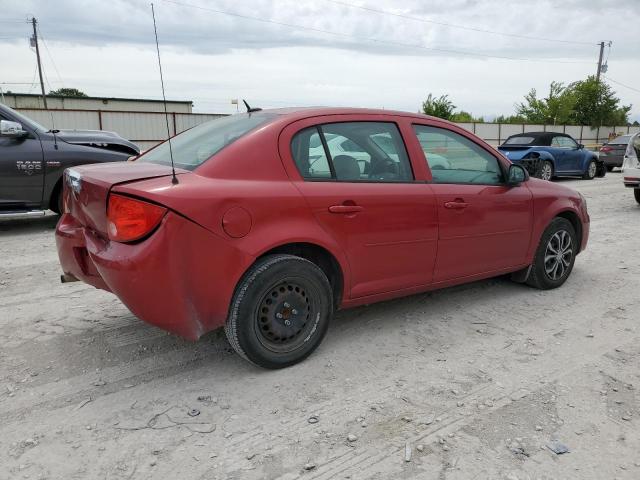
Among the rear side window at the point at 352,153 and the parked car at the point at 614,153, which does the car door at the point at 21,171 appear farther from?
the parked car at the point at 614,153

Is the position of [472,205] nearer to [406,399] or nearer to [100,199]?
[406,399]

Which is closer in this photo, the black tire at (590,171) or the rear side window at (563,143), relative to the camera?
the rear side window at (563,143)

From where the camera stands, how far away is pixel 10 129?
22.7ft

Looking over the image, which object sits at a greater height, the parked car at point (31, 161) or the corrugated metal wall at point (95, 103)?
the corrugated metal wall at point (95, 103)

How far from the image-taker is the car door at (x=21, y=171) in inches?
277

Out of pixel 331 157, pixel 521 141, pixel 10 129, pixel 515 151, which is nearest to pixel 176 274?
pixel 331 157

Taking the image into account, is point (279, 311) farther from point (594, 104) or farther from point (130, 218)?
point (594, 104)

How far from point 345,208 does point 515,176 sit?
70.4 inches

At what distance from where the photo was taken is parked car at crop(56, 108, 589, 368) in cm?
280

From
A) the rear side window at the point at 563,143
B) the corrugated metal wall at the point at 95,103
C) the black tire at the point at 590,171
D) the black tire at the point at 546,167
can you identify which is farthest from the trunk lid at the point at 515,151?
the corrugated metal wall at the point at 95,103

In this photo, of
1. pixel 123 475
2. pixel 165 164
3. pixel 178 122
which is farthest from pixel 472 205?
pixel 178 122

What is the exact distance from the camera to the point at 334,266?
3.39m

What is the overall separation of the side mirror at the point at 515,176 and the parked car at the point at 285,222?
15 mm

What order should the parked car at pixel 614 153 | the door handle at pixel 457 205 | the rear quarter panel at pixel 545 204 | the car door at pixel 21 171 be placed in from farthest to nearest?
the parked car at pixel 614 153 < the car door at pixel 21 171 < the rear quarter panel at pixel 545 204 < the door handle at pixel 457 205
